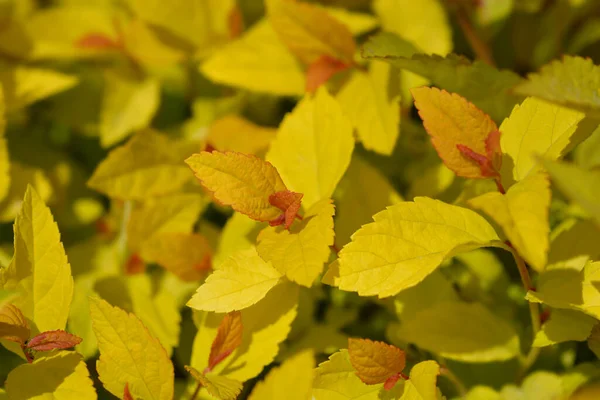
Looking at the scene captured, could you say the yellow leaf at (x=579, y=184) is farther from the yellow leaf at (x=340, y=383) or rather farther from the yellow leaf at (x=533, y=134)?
the yellow leaf at (x=340, y=383)

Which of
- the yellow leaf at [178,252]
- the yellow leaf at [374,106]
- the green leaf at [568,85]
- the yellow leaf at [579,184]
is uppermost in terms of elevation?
the green leaf at [568,85]

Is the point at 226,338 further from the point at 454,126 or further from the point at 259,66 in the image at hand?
the point at 259,66

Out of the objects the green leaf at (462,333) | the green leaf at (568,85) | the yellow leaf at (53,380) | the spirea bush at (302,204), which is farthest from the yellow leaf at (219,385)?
the green leaf at (568,85)

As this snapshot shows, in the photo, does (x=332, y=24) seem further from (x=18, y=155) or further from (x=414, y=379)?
(x=18, y=155)

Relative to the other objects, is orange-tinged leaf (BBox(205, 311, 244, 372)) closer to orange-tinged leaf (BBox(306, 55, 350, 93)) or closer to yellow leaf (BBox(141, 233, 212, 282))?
yellow leaf (BBox(141, 233, 212, 282))

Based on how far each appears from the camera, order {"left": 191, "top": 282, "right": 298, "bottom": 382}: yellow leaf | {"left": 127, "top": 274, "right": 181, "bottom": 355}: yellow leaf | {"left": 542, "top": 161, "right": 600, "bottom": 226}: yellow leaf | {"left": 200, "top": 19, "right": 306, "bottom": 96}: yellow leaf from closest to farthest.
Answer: {"left": 542, "top": 161, "right": 600, "bottom": 226}: yellow leaf
{"left": 191, "top": 282, "right": 298, "bottom": 382}: yellow leaf
{"left": 127, "top": 274, "right": 181, "bottom": 355}: yellow leaf
{"left": 200, "top": 19, "right": 306, "bottom": 96}: yellow leaf

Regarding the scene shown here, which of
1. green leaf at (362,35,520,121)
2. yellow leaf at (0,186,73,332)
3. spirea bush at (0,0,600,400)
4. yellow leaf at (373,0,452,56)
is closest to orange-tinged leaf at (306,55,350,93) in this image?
spirea bush at (0,0,600,400)

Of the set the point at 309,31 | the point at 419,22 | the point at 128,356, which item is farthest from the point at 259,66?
the point at 128,356
